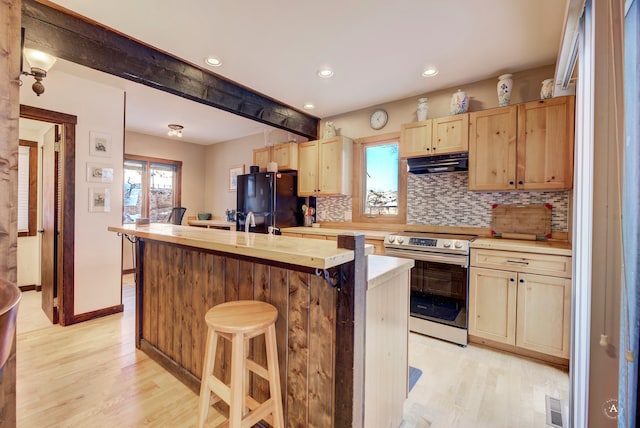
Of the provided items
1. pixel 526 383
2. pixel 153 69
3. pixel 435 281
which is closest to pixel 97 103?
pixel 153 69

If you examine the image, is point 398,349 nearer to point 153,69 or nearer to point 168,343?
point 168,343

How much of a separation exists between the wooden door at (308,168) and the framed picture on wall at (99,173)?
89.7 inches

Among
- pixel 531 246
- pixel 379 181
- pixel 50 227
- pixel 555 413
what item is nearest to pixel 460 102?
pixel 379 181

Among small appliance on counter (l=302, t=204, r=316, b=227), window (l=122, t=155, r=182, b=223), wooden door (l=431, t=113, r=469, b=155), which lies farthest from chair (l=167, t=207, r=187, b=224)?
wooden door (l=431, t=113, r=469, b=155)

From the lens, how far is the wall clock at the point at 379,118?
3.58 metres

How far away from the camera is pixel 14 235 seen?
4.12 ft

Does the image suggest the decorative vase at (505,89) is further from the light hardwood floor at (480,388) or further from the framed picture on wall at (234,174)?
the framed picture on wall at (234,174)

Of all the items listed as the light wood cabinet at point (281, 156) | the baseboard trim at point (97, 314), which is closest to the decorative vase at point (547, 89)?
the light wood cabinet at point (281, 156)

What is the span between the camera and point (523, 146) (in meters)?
2.51

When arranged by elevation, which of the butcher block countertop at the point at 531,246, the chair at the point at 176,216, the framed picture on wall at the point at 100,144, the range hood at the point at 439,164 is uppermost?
the framed picture on wall at the point at 100,144

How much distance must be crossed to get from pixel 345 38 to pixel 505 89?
5.31ft

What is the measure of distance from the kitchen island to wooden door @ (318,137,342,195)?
2.19 m

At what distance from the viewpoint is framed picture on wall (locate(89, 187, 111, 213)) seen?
9.66ft

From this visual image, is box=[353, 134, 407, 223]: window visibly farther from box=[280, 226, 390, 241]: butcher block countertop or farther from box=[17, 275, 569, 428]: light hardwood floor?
box=[17, 275, 569, 428]: light hardwood floor
